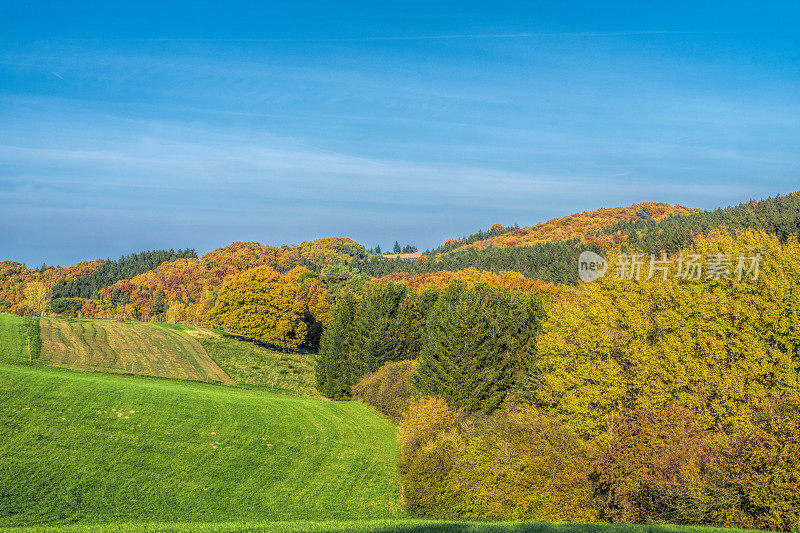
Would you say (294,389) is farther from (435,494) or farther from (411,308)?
(435,494)

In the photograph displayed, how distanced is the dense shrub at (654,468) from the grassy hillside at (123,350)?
59626 mm

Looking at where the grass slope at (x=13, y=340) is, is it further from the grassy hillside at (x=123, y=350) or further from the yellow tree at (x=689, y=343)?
the yellow tree at (x=689, y=343)

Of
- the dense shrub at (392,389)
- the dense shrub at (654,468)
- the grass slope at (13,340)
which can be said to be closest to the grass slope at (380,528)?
the dense shrub at (654,468)

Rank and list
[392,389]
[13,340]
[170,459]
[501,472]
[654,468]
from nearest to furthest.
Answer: [654,468] → [501,472] → [170,459] → [392,389] → [13,340]

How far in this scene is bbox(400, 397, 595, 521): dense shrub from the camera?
103ft

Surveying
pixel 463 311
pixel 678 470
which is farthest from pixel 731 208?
pixel 678 470

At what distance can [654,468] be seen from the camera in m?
30.4

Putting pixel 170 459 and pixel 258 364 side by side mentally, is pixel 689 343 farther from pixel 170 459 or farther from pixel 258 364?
pixel 258 364

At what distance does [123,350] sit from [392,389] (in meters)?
44.6

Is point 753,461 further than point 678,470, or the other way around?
point 678,470

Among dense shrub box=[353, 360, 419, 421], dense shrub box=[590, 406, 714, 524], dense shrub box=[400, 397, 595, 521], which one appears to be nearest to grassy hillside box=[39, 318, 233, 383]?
dense shrub box=[353, 360, 419, 421]

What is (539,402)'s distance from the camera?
4922 cm

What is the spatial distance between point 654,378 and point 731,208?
178 meters

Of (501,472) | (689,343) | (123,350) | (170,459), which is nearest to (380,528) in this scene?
(501,472)
